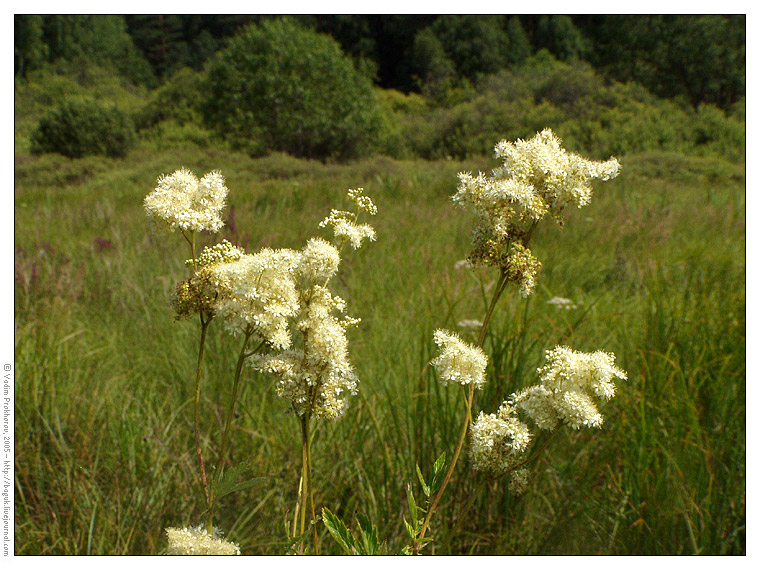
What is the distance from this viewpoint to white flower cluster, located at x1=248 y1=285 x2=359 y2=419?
89 centimetres

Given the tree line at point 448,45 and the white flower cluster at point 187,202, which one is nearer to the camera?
the white flower cluster at point 187,202

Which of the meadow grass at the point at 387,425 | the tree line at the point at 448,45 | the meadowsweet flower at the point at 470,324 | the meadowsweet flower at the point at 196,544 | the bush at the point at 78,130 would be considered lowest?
the bush at the point at 78,130

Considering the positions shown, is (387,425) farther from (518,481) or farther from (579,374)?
(579,374)

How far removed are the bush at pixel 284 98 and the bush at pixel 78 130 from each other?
13.1ft

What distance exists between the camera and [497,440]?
40.6 inches

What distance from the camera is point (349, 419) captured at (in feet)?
8.07

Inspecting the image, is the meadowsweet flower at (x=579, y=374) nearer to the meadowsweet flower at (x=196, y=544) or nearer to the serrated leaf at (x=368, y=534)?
the serrated leaf at (x=368, y=534)

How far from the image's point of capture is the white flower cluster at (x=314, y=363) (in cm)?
89

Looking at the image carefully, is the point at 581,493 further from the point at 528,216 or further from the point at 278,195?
the point at 278,195

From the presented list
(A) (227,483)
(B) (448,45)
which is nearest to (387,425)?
(A) (227,483)

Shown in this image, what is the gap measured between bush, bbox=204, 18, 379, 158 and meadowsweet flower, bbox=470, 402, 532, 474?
A: 69.1 ft

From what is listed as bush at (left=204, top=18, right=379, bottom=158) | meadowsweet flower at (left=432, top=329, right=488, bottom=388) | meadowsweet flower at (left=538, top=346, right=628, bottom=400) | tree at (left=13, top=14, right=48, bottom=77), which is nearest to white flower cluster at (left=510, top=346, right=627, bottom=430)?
meadowsweet flower at (left=538, top=346, right=628, bottom=400)

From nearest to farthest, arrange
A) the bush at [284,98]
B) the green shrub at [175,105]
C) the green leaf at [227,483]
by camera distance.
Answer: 1. the green leaf at [227,483]
2. the bush at [284,98]
3. the green shrub at [175,105]

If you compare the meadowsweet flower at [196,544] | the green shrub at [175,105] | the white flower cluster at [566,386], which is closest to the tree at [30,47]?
the green shrub at [175,105]
